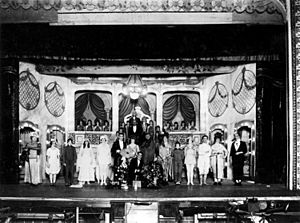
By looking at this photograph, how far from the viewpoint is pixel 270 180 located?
11805 millimetres

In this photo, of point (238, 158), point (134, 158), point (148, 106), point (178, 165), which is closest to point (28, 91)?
point (134, 158)

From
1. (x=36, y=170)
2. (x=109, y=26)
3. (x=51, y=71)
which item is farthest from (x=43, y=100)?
(x=109, y=26)

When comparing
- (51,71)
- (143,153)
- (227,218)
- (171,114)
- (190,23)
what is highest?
(190,23)

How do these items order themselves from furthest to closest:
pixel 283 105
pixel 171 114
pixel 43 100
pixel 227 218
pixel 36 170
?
pixel 171 114, pixel 43 100, pixel 36 170, pixel 283 105, pixel 227 218

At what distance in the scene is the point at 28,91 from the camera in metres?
12.9

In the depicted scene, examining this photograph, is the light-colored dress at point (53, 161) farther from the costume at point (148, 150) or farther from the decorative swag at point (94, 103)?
the costume at point (148, 150)

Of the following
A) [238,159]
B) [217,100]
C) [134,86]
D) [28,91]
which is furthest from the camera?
[217,100]

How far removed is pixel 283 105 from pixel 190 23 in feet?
8.92

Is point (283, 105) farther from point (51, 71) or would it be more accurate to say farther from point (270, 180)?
point (51, 71)

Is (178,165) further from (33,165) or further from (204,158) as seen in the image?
(33,165)

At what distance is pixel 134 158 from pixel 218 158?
245 centimetres

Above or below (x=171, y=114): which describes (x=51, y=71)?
above

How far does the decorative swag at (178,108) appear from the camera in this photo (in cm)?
1445

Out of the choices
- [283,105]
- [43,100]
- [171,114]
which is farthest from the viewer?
[171,114]
